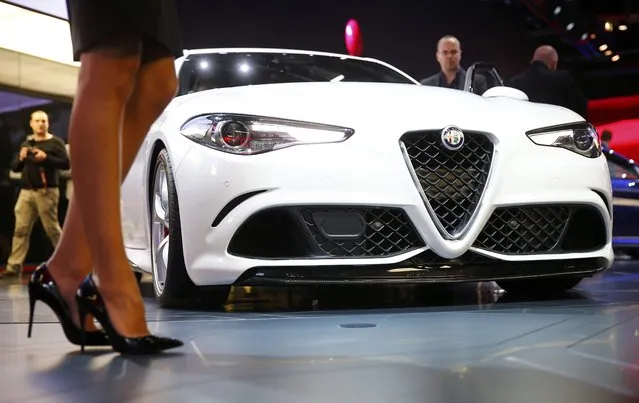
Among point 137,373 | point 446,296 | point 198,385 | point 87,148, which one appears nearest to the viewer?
point 198,385

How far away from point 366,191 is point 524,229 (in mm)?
647

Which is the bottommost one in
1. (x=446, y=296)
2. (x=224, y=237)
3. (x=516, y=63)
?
(x=446, y=296)

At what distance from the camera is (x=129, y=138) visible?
7.01 ft

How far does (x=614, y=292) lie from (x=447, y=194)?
3.57 ft

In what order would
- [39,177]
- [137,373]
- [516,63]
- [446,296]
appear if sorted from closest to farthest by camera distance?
[137,373]
[446,296]
[39,177]
[516,63]

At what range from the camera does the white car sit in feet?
9.53

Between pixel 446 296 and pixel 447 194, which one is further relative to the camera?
pixel 446 296

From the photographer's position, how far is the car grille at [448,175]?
3002 mm

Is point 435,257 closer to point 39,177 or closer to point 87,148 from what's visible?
point 87,148

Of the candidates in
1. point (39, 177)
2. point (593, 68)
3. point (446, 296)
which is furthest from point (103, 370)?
point (593, 68)

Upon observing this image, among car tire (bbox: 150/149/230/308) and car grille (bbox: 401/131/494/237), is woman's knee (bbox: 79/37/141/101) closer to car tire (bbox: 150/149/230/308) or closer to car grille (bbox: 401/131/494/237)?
car tire (bbox: 150/149/230/308)

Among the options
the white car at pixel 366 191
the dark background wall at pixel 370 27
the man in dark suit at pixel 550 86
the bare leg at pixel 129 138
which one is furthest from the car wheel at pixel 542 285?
the dark background wall at pixel 370 27

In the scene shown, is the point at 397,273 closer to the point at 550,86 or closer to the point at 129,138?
the point at 129,138

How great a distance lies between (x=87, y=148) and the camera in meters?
1.97
